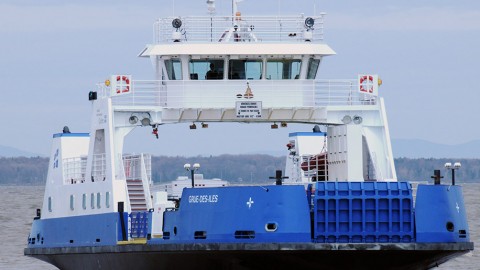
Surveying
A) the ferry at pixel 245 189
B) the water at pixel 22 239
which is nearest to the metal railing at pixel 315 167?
the ferry at pixel 245 189

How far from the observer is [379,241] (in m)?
27.8

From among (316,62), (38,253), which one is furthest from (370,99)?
(38,253)

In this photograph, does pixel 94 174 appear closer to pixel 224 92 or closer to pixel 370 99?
pixel 224 92

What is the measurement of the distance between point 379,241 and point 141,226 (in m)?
5.31

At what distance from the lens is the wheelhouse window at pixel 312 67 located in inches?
1307

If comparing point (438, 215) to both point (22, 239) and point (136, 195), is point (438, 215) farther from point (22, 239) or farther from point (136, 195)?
point (22, 239)

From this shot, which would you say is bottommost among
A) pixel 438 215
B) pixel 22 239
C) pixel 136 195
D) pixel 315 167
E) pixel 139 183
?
pixel 22 239

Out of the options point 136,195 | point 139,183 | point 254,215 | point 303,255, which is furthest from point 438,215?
point 139,183

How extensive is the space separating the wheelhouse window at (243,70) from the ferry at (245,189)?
0.02 meters

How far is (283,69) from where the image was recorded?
108 feet

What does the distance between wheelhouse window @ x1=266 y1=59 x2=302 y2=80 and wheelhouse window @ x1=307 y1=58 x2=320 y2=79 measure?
9.4 inches

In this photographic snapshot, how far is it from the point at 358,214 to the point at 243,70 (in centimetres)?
602

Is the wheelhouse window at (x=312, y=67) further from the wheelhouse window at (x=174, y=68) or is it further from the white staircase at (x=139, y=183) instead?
the white staircase at (x=139, y=183)

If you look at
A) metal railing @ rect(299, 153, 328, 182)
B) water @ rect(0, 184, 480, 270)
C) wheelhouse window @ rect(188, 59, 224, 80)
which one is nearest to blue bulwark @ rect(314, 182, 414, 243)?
metal railing @ rect(299, 153, 328, 182)
